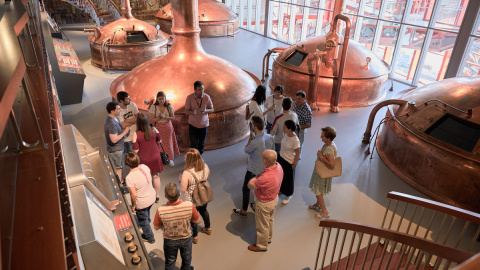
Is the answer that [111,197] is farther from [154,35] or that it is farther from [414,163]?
[154,35]

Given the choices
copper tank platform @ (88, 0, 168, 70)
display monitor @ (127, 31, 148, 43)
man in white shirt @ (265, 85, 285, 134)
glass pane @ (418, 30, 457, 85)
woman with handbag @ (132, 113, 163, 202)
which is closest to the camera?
woman with handbag @ (132, 113, 163, 202)

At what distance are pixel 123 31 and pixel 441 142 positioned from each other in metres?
11.0

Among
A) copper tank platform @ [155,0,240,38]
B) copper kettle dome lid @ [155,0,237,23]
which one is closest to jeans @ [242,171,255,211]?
copper tank platform @ [155,0,240,38]

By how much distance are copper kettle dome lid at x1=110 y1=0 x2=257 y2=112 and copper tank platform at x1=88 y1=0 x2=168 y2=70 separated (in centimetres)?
514

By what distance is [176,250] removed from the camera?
336cm

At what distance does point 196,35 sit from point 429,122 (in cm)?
483

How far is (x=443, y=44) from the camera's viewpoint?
1822 cm

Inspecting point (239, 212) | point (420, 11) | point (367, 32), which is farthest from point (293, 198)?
point (367, 32)

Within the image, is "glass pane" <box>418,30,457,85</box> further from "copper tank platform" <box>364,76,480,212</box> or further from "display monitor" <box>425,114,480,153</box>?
"display monitor" <box>425,114,480,153</box>

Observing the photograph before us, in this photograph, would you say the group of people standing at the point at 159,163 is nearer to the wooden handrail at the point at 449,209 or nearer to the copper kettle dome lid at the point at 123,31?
the wooden handrail at the point at 449,209

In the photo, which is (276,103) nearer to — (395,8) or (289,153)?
(289,153)

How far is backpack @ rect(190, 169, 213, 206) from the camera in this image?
3779 mm

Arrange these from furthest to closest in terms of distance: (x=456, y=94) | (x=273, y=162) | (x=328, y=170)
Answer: (x=456, y=94), (x=328, y=170), (x=273, y=162)

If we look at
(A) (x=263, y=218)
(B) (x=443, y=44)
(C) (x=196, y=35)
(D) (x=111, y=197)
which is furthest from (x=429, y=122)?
(B) (x=443, y=44)
